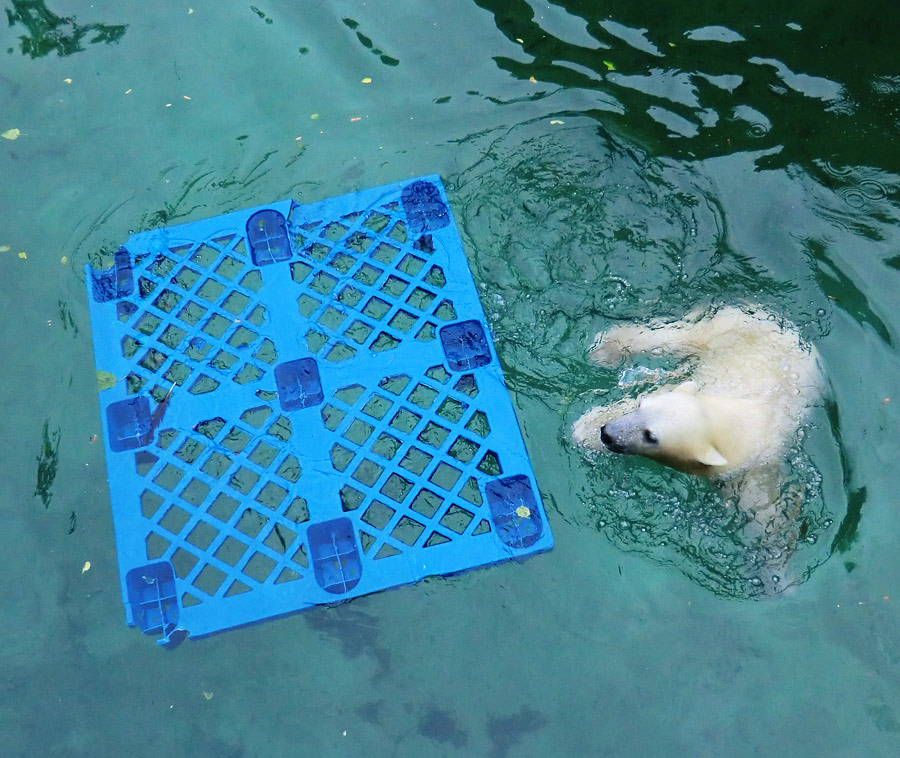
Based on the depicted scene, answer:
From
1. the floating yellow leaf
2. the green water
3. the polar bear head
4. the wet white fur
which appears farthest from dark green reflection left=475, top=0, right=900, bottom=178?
the floating yellow leaf

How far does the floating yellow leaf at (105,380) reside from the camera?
3.83 m

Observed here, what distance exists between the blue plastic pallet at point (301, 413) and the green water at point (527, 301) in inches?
4.9

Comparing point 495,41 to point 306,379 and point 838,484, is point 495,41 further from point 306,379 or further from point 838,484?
point 838,484

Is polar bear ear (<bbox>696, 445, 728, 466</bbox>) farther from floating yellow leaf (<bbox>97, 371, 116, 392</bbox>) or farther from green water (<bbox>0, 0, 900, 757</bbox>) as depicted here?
floating yellow leaf (<bbox>97, 371, 116, 392</bbox>)

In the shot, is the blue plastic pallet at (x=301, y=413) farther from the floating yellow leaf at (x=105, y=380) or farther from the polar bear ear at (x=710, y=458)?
the polar bear ear at (x=710, y=458)

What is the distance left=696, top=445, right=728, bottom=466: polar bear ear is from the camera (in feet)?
10.5

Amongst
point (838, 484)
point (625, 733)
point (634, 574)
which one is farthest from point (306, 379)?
point (838, 484)

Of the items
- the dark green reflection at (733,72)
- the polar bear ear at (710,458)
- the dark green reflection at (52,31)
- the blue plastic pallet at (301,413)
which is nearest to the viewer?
the polar bear ear at (710,458)

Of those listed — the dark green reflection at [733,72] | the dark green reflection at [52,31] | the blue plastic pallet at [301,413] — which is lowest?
the blue plastic pallet at [301,413]

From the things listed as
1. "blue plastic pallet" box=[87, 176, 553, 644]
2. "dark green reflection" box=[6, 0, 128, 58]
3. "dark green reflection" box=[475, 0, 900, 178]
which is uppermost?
"dark green reflection" box=[6, 0, 128, 58]

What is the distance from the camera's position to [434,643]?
132 inches

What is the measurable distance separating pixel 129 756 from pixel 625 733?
6.49ft

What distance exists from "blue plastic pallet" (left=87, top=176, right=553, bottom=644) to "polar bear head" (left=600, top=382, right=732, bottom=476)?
51 cm

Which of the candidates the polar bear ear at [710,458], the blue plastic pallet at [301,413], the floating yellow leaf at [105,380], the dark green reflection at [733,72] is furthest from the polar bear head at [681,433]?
the floating yellow leaf at [105,380]
